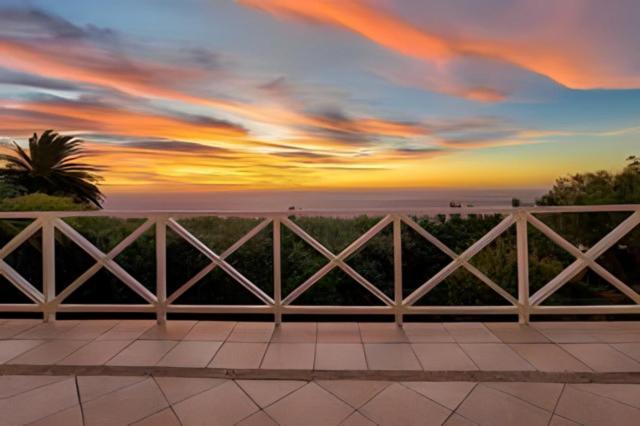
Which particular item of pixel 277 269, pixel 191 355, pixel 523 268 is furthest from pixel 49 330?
pixel 523 268

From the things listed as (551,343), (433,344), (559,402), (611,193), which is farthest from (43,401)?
(611,193)

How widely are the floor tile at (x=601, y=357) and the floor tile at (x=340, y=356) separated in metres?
1.39

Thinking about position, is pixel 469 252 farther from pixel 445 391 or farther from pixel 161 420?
pixel 161 420

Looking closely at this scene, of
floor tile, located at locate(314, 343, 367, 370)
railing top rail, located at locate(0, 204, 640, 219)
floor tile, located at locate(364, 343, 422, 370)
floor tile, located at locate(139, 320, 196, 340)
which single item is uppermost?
railing top rail, located at locate(0, 204, 640, 219)

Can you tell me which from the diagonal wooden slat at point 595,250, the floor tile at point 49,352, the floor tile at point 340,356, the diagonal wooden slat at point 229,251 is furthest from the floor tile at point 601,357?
the floor tile at point 49,352

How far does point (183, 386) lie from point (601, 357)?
8.47ft

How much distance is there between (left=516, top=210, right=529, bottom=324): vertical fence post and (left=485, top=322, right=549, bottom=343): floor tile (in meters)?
0.11

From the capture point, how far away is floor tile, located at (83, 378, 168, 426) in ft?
5.93

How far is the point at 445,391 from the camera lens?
2.04m

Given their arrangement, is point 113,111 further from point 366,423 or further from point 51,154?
point 366,423

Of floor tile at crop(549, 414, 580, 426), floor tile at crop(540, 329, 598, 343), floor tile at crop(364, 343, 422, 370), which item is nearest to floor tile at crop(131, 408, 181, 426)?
floor tile at crop(364, 343, 422, 370)

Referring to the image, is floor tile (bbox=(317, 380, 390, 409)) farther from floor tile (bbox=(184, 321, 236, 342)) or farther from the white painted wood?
the white painted wood

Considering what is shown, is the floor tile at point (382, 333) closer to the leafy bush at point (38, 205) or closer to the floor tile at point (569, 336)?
the floor tile at point (569, 336)

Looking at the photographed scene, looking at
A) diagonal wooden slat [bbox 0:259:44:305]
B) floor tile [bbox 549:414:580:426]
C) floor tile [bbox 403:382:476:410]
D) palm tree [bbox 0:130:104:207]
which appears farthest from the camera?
palm tree [bbox 0:130:104:207]
